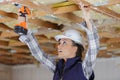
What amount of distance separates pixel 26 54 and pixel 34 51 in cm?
301

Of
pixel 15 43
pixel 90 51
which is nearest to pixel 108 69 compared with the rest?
pixel 15 43

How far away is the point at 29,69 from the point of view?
625 centimetres

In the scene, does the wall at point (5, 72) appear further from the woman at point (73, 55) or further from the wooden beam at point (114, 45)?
the woman at point (73, 55)

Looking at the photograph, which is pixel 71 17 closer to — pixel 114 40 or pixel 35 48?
pixel 35 48

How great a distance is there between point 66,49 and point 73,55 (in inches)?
2.7

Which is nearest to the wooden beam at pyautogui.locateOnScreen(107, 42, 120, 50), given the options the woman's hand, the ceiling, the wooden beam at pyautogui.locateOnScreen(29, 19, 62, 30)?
the ceiling

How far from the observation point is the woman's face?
1936 mm

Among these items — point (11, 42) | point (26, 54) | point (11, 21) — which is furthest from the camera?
point (26, 54)

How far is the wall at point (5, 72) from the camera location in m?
6.24

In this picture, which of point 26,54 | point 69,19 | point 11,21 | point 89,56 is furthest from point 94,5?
point 26,54

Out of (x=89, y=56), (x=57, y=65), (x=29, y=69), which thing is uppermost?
(x=89, y=56)

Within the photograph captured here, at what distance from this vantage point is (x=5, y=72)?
635cm

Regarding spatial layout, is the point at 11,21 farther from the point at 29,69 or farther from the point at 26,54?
the point at 29,69

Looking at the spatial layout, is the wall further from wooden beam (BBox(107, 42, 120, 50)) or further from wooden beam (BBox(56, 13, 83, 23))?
wooden beam (BBox(56, 13, 83, 23))
